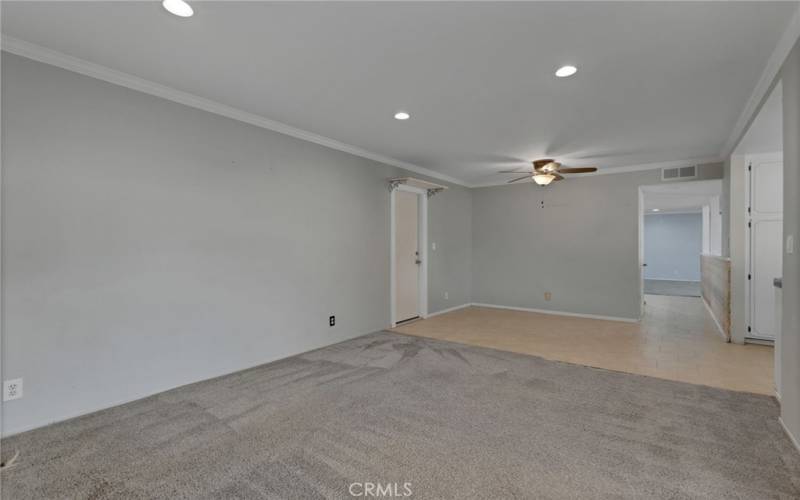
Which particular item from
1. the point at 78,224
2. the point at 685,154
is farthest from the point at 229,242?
the point at 685,154

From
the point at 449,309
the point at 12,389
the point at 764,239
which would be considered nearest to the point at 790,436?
the point at 764,239

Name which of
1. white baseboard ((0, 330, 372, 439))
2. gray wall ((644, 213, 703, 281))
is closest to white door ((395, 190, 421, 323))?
white baseboard ((0, 330, 372, 439))

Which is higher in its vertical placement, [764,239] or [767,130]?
[767,130]

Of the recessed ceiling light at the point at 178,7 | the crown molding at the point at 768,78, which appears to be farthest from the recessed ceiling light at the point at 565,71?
the recessed ceiling light at the point at 178,7

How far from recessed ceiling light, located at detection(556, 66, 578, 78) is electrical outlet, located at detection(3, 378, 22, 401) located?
13.9 feet

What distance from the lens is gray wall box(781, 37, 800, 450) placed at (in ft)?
7.00

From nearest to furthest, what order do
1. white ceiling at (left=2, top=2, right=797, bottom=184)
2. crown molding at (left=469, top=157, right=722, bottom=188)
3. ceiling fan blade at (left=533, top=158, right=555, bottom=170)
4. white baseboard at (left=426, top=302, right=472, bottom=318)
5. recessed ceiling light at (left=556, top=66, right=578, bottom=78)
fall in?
white ceiling at (left=2, top=2, right=797, bottom=184), recessed ceiling light at (left=556, top=66, right=578, bottom=78), ceiling fan blade at (left=533, top=158, right=555, bottom=170), crown molding at (left=469, top=157, right=722, bottom=188), white baseboard at (left=426, top=302, right=472, bottom=318)

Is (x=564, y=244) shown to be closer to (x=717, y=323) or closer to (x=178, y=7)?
(x=717, y=323)

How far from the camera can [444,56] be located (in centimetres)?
248

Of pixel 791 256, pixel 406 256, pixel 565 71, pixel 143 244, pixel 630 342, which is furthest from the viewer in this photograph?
pixel 406 256

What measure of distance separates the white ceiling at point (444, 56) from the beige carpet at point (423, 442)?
2515 millimetres

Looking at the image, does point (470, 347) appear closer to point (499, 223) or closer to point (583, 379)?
point (583, 379)

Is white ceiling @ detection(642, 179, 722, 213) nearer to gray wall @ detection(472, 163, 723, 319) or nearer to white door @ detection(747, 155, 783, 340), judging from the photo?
gray wall @ detection(472, 163, 723, 319)

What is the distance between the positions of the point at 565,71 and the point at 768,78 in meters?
1.54
